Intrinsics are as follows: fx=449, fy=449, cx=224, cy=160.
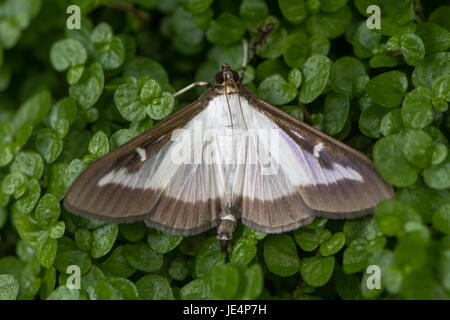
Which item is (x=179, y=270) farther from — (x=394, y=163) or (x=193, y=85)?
(x=394, y=163)

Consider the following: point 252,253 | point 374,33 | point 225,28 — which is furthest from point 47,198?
point 374,33

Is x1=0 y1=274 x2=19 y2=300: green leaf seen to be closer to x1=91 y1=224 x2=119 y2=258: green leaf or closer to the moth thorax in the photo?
x1=91 y1=224 x2=119 y2=258: green leaf

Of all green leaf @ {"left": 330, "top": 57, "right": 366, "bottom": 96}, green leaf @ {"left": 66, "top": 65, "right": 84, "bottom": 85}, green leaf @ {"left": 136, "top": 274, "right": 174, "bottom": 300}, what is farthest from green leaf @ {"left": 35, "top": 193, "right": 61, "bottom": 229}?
green leaf @ {"left": 330, "top": 57, "right": 366, "bottom": 96}

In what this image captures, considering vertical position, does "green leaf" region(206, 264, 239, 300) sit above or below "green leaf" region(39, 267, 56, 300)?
above

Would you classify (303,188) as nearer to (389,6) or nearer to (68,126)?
(389,6)

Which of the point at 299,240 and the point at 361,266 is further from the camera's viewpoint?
the point at 299,240

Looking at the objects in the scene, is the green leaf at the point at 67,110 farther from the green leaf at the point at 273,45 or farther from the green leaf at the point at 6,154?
the green leaf at the point at 273,45
